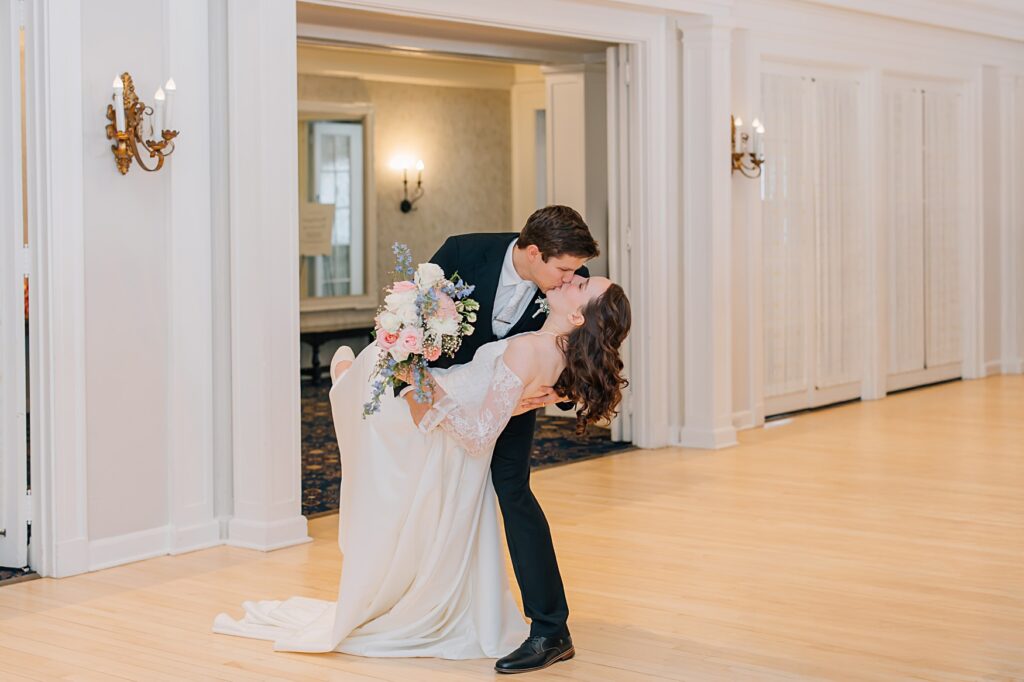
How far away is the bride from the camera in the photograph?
415 centimetres

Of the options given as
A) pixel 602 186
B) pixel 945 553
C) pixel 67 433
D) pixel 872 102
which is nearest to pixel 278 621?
pixel 67 433

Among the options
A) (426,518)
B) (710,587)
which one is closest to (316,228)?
(710,587)

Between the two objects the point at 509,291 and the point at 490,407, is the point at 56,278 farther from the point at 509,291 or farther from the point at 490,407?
the point at 490,407

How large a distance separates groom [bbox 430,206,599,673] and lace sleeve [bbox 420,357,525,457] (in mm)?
91

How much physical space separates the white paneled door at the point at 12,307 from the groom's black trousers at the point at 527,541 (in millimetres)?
2262

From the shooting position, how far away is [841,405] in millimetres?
10328

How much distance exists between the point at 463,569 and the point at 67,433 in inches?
77.7

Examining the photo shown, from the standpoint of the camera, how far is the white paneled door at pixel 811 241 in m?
9.59

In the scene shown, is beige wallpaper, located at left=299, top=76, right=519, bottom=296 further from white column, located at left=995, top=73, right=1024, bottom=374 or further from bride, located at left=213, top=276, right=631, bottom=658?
bride, located at left=213, top=276, right=631, bottom=658

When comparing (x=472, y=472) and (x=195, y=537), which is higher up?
(x=472, y=472)

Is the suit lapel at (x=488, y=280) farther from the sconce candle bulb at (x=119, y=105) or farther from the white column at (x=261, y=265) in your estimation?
the sconce candle bulb at (x=119, y=105)

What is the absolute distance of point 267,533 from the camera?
579 cm

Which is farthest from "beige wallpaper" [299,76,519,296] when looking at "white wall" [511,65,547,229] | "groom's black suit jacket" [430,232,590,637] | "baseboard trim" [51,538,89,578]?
"groom's black suit jacket" [430,232,590,637]

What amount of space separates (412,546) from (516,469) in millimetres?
437
